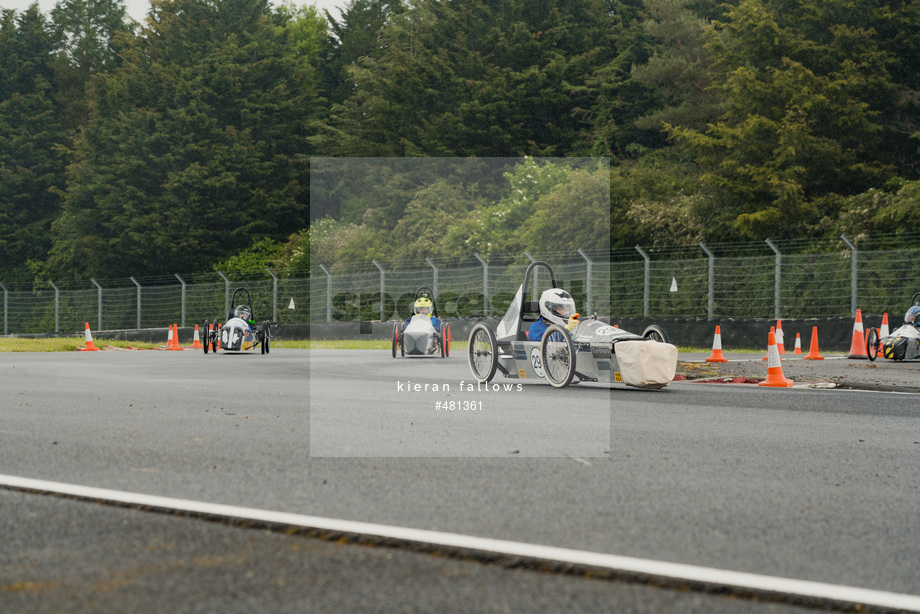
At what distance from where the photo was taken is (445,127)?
4519 cm

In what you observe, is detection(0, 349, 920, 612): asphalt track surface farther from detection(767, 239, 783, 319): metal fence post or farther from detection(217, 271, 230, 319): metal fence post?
detection(217, 271, 230, 319): metal fence post

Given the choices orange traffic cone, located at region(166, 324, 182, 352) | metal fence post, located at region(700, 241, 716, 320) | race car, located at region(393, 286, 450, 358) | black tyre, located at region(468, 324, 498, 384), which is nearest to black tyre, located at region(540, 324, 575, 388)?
black tyre, located at region(468, 324, 498, 384)

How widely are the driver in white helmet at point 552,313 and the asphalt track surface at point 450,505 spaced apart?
8.00ft

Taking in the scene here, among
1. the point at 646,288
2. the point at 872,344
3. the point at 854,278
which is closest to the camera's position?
the point at 872,344

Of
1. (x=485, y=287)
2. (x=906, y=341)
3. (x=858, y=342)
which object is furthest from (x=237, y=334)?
(x=906, y=341)

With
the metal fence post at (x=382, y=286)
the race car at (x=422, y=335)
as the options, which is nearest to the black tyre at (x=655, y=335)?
the race car at (x=422, y=335)

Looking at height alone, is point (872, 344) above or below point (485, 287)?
below

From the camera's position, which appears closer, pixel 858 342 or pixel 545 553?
pixel 545 553

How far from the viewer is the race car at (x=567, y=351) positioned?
11680 mm

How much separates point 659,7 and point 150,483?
43.1 meters

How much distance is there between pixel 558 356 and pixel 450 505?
6.94 meters

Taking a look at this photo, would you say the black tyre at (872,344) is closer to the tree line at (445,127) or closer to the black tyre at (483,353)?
the tree line at (445,127)

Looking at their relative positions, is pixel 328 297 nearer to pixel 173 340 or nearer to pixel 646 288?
pixel 173 340

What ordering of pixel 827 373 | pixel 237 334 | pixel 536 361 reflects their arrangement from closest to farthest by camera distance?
1. pixel 536 361
2. pixel 827 373
3. pixel 237 334
